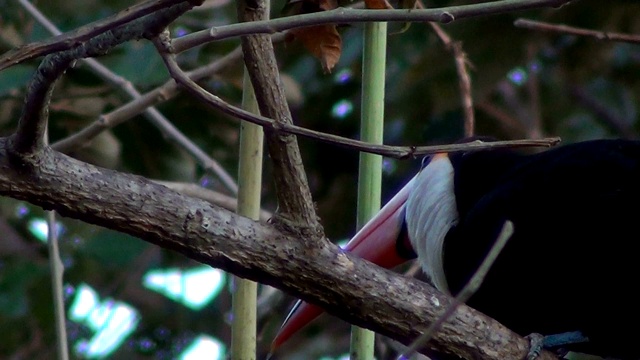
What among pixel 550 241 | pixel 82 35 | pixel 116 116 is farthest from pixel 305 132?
pixel 116 116

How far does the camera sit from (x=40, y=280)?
291 cm

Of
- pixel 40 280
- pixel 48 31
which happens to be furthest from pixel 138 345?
pixel 48 31

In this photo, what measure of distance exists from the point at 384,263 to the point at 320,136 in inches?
43.0

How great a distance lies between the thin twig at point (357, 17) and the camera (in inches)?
44.4

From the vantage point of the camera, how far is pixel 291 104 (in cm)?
336

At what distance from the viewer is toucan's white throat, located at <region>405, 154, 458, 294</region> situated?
214 cm

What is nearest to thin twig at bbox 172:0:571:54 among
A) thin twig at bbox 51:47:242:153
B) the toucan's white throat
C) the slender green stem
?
the slender green stem

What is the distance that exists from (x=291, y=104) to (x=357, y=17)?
2.22m

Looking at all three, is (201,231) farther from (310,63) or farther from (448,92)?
(310,63)

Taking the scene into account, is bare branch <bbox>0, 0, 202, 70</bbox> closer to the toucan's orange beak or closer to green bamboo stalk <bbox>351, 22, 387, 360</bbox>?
green bamboo stalk <bbox>351, 22, 387, 360</bbox>

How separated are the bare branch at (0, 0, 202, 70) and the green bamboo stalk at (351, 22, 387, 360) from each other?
1.65 ft

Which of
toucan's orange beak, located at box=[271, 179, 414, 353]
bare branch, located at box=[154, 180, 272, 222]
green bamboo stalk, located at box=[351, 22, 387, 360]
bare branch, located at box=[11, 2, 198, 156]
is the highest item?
bare branch, located at box=[154, 180, 272, 222]

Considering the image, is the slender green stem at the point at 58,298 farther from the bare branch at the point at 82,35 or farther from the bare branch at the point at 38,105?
the bare branch at the point at 82,35

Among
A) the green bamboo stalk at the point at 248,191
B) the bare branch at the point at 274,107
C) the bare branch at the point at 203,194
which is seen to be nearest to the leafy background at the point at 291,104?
the bare branch at the point at 203,194
